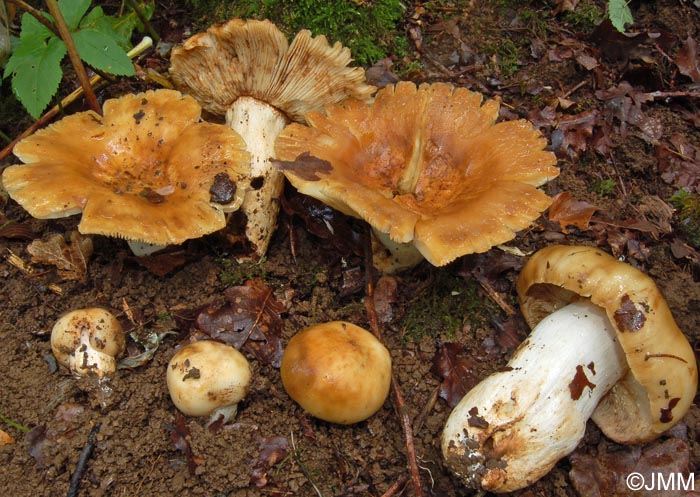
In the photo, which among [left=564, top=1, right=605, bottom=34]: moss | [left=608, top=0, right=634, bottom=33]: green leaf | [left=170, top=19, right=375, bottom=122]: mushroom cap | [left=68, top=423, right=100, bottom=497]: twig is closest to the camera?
[left=68, top=423, right=100, bottom=497]: twig

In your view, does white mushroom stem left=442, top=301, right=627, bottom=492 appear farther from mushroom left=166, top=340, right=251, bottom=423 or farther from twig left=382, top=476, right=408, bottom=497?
mushroom left=166, top=340, right=251, bottom=423

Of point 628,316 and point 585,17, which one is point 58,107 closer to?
point 628,316

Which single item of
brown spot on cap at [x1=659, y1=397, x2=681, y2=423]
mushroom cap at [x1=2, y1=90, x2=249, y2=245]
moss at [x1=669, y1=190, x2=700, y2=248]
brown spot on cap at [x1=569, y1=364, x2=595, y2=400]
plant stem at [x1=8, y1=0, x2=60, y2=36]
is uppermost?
plant stem at [x1=8, y1=0, x2=60, y2=36]

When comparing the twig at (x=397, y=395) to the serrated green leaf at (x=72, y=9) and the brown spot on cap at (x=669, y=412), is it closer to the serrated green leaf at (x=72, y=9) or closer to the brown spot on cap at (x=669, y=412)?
the brown spot on cap at (x=669, y=412)

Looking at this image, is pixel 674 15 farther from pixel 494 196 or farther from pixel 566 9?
pixel 494 196

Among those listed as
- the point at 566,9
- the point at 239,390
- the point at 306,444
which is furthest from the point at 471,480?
the point at 566,9

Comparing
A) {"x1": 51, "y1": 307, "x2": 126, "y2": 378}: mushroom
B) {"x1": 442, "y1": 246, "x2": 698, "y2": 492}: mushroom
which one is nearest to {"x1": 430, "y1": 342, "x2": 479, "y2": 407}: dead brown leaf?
{"x1": 442, "y1": 246, "x2": 698, "y2": 492}: mushroom
